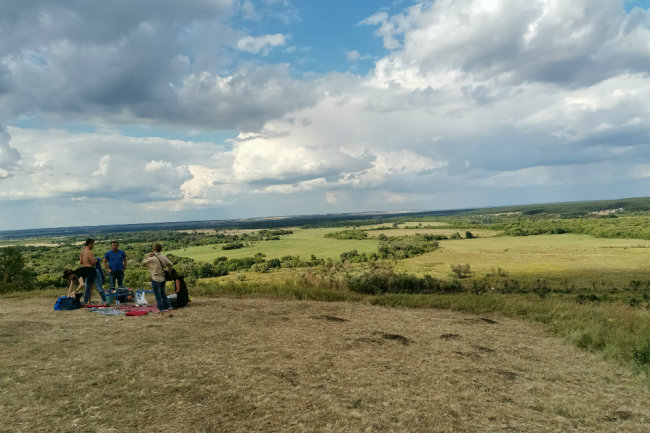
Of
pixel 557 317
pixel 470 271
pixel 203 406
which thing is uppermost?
pixel 203 406

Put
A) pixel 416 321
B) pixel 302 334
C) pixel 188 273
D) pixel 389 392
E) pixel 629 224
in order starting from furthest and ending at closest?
1. pixel 629 224
2. pixel 188 273
3. pixel 416 321
4. pixel 302 334
5. pixel 389 392

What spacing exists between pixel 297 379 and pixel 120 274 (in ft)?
36.3

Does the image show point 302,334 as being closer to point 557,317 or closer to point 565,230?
point 557,317

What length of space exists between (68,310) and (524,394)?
14034mm

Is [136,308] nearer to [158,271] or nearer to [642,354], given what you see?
[158,271]

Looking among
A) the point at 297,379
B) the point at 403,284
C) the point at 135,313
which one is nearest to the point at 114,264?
the point at 135,313

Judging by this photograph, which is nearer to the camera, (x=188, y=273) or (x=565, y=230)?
(x=188, y=273)

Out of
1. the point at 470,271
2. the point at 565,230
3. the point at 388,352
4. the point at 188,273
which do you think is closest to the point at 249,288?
the point at 388,352

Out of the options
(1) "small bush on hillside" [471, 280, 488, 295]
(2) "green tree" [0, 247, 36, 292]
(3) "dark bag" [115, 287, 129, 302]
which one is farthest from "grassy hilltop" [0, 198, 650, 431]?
(1) "small bush on hillside" [471, 280, 488, 295]

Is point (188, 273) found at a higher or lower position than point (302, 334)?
lower

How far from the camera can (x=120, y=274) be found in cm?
1553

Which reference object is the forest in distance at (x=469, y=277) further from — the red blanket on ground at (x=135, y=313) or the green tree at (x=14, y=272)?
the red blanket on ground at (x=135, y=313)

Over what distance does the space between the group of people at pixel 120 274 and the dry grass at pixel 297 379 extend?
1.43 metres

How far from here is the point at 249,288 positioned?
19.5m
